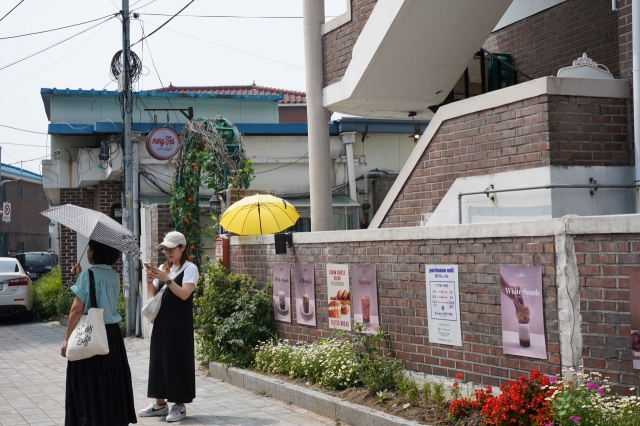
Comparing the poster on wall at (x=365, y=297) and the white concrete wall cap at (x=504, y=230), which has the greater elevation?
the white concrete wall cap at (x=504, y=230)

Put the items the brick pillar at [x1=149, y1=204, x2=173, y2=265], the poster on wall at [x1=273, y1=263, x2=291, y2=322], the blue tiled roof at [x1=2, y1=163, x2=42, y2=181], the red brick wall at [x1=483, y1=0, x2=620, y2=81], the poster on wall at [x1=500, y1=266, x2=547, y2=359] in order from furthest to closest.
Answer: the blue tiled roof at [x1=2, y1=163, x2=42, y2=181] < the brick pillar at [x1=149, y1=204, x2=173, y2=265] < the red brick wall at [x1=483, y1=0, x2=620, y2=81] < the poster on wall at [x1=273, y1=263, x2=291, y2=322] < the poster on wall at [x1=500, y1=266, x2=547, y2=359]

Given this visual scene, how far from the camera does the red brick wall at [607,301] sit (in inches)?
222

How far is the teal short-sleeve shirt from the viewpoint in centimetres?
646

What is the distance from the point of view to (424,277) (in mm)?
7754

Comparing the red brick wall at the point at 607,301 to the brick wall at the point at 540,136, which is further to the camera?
the brick wall at the point at 540,136

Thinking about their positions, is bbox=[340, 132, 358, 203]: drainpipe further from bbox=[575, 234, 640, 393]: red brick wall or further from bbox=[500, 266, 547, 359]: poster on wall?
bbox=[575, 234, 640, 393]: red brick wall

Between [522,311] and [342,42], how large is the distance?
626cm

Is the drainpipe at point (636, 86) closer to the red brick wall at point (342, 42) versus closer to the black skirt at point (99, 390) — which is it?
the red brick wall at point (342, 42)

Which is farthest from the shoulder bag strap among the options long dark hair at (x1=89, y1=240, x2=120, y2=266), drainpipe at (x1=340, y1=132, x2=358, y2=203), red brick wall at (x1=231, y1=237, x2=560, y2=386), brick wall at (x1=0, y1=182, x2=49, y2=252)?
brick wall at (x1=0, y1=182, x2=49, y2=252)

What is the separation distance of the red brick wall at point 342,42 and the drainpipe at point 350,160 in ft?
24.9

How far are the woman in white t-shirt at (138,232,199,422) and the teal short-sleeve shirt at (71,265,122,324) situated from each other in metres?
1.37

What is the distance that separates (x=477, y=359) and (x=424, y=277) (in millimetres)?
1055

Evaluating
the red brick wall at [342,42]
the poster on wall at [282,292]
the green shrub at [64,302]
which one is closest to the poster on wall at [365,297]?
the poster on wall at [282,292]

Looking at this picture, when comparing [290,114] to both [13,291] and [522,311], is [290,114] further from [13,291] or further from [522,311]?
[522,311]
